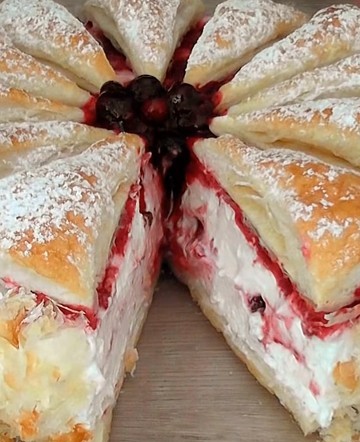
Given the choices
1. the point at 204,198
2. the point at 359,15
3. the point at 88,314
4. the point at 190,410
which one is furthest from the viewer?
the point at 359,15

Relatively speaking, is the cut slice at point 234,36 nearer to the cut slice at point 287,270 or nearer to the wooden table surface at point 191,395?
the cut slice at point 287,270

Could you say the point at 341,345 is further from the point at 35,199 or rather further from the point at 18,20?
the point at 18,20

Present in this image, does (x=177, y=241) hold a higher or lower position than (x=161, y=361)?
higher

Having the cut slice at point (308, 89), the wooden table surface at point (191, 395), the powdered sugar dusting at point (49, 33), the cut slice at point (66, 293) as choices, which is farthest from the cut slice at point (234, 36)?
the wooden table surface at point (191, 395)

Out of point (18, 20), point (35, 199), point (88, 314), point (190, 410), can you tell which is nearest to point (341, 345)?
point (190, 410)

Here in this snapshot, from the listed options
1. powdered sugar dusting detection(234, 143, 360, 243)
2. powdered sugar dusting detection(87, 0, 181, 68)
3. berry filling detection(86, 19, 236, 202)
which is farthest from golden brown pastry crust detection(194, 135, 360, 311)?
powdered sugar dusting detection(87, 0, 181, 68)

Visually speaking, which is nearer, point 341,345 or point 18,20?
point 341,345
